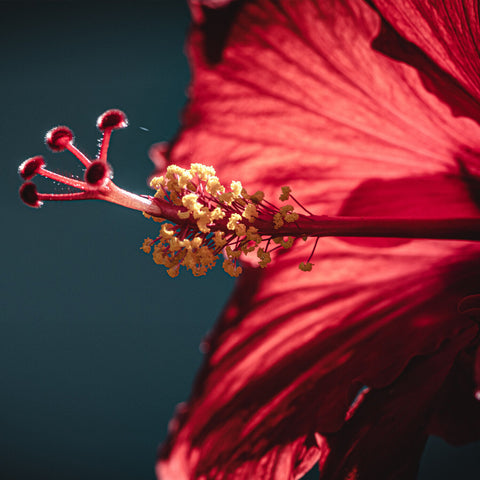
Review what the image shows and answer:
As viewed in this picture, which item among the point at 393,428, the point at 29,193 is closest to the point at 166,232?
the point at 29,193

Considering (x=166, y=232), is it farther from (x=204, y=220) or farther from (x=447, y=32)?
(x=447, y=32)

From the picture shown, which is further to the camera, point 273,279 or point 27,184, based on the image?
point 273,279

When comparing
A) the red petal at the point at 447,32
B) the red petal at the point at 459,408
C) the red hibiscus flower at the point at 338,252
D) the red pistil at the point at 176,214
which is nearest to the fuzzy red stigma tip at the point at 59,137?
the red pistil at the point at 176,214

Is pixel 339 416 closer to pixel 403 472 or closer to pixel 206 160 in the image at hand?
pixel 403 472

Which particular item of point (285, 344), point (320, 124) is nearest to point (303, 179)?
point (320, 124)

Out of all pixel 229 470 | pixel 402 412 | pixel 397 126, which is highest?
pixel 397 126

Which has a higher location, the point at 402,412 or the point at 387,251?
the point at 387,251

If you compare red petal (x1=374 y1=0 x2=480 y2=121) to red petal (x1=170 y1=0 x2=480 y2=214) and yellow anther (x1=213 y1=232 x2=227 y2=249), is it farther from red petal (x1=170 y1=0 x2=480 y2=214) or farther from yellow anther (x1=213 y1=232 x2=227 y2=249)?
yellow anther (x1=213 y1=232 x2=227 y2=249)
